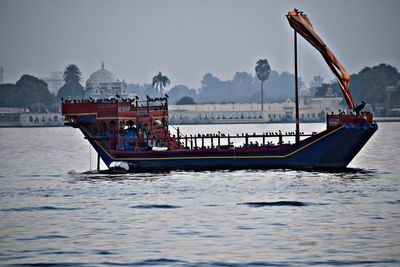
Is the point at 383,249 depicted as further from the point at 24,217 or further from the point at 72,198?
the point at 72,198

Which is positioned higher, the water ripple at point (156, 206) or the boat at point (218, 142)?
the boat at point (218, 142)

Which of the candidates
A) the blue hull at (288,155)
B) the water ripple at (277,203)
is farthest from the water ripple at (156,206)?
the blue hull at (288,155)

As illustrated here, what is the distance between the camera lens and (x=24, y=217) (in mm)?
42031

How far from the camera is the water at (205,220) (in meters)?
32.4

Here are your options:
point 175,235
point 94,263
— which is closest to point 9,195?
point 175,235

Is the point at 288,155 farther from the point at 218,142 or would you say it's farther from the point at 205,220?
the point at 205,220

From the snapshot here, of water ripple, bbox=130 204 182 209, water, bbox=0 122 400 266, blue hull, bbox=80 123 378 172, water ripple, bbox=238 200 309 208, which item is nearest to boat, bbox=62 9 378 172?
blue hull, bbox=80 123 378 172

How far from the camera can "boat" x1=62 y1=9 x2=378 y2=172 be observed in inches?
2255

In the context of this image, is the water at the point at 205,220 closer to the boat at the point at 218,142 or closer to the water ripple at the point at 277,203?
the water ripple at the point at 277,203

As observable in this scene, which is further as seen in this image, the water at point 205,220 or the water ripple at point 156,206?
the water ripple at point 156,206

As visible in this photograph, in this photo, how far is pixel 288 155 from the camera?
57469 millimetres

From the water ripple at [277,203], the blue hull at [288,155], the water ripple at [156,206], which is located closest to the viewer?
the water ripple at [277,203]

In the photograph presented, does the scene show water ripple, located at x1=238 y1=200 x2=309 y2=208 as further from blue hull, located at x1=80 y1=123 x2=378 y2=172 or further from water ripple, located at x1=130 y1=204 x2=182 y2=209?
blue hull, located at x1=80 y1=123 x2=378 y2=172

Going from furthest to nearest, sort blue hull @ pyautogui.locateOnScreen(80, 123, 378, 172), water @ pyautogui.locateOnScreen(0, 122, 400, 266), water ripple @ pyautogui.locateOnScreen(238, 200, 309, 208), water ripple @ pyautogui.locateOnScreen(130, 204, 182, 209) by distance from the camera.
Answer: blue hull @ pyautogui.locateOnScreen(80, 123, 378, 172) → water ripple @ pyautogui.locateOnScreen(130, 204, 182, 209) → water ripple @ pyautogui.locateOnScreen(238, 200, 309, 208) → water @ pyautogui.locateOnScreen(0, 122, 400, 266)
